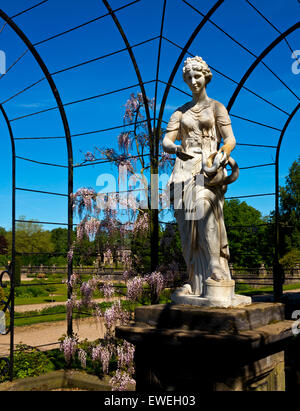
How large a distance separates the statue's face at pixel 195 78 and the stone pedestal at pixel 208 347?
196cm

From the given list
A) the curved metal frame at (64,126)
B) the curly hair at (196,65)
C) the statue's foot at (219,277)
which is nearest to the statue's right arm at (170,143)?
the curly hair at (196,65)

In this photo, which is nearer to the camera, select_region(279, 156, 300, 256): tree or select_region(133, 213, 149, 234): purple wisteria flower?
select_region(133, 213, 149, 234): purple wisteria flower

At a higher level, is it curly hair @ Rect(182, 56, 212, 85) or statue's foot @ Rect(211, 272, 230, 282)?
curly hair @ Rect(182, 56, 212, 85)

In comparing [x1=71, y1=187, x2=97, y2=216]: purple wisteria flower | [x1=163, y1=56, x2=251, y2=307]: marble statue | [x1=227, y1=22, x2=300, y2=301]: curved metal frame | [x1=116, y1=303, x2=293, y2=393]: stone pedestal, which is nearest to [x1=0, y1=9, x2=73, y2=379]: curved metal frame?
[x1=71, y1=187, x2=97, y2=216]: purple wisteria flower

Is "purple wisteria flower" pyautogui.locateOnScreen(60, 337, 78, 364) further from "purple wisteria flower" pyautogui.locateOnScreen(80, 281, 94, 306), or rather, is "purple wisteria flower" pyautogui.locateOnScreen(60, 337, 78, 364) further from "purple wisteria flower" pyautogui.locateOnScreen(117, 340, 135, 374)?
"purple wisteria flower" pyautogui.locateOnScreen(117, 340, 135, 374)

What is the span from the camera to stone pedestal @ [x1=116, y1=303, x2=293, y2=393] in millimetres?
2822

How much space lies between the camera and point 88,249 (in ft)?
23.4

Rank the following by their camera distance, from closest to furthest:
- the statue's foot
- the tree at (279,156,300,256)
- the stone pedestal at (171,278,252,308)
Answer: the stone pedestal at (171,278,252,308) → the statue's foot → the tree at (279,156,300,256)

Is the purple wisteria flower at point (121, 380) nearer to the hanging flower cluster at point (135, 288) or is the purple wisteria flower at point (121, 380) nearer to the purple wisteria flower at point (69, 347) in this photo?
the purple wisteria flower at point (69, 347)

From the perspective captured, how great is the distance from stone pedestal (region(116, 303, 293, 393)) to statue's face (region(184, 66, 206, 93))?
6.44 ft

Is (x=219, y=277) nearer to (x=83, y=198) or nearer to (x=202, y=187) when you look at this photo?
(x=202, y=187)

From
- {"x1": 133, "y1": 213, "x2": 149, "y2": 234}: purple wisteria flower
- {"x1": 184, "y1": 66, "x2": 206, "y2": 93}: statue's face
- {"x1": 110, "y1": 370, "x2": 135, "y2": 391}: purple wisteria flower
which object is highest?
{"x1": 184, "y1": 66, "x2": 206, "y2": 93}: statue's face

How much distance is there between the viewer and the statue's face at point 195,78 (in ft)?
12.3
